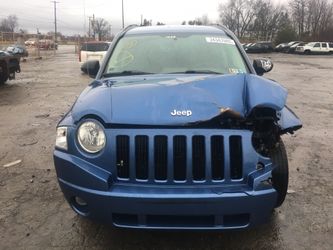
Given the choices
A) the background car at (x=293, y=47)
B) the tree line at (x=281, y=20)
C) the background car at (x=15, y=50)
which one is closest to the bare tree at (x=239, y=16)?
the tree line at (x=281, y=20)

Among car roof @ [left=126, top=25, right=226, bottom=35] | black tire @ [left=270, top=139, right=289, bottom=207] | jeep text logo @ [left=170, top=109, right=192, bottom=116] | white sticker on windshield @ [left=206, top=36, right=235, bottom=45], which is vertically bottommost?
black tire @ [left=270, top=139, right=289, bottom=207]

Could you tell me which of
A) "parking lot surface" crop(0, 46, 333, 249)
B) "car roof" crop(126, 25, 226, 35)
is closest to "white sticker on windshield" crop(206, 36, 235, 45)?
"car roof" crop(126, 25, 226, 35)

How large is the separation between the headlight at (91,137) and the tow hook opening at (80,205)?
0.38 metres

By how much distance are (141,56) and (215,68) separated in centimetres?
79

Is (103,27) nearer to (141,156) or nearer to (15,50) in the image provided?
(15,50)

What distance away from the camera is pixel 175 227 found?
308 cm

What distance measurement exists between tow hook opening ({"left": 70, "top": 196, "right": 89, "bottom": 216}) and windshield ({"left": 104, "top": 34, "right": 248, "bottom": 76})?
160cm

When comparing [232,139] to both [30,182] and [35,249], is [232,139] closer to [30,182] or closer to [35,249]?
[35,249]

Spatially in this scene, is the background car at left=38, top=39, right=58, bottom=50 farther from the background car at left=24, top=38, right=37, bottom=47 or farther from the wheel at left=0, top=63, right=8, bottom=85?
the wheel at left=0, top=63, right=8, bottom=85

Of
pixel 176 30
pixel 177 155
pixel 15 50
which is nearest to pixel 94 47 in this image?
pixel 15 50

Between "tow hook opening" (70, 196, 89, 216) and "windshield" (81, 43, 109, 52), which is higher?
"windshield" (81, 43, 109, 52)

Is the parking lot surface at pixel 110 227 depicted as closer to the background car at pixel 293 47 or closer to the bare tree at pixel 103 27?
the background car at pixel 293 47

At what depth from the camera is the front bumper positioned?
296cm

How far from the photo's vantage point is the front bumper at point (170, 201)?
2.96 meters
